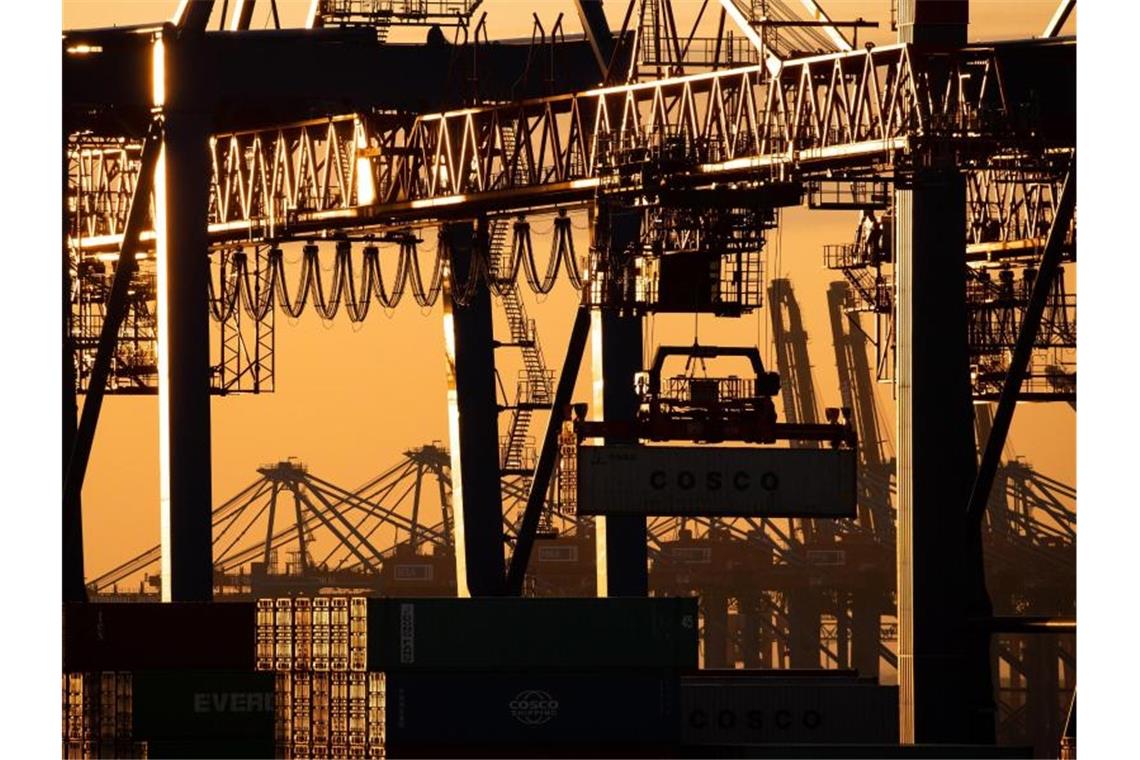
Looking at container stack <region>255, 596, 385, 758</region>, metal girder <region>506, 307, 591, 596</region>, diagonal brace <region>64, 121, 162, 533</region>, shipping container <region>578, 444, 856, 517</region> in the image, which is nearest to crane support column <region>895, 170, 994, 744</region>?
shipping container <region>578, 444, 856, 517</region>

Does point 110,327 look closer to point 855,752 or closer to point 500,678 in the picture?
point 500,678

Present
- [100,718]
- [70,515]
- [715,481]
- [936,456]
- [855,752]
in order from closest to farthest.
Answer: [855,752], [100,718], [715,481], [936,456], [70,515]

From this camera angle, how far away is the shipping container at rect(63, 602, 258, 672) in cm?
5856

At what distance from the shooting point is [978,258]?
8931cm

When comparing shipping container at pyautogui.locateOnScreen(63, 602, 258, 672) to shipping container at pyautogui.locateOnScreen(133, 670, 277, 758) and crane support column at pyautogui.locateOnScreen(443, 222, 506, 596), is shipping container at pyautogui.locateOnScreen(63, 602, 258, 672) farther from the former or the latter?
crane support column at pyautogui.locateOnScreen(443, 222, 506, 596)

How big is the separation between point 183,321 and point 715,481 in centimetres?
1507

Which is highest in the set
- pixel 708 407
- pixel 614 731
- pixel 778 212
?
pixel 778 212

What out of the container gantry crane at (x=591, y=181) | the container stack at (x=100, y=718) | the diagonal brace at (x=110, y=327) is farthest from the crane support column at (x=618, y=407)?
the container stack at (x=100, y=718)

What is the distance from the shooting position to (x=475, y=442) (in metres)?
89.2

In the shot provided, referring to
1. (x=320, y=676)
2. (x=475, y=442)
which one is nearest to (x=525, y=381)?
(x=475, y=442)

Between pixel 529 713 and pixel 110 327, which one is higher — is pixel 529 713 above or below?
below
